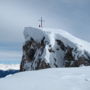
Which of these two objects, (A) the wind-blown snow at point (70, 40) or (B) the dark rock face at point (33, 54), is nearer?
(A) the wind-blown snow at point (70, 40)

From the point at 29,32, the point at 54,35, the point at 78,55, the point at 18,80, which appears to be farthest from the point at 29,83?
the point at 29,32

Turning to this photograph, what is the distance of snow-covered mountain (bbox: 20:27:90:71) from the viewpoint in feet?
215

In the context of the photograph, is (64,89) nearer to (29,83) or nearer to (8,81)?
(29,83)

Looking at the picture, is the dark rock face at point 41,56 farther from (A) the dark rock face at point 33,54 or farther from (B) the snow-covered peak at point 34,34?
(B) the snow-covered peak at point 34,34

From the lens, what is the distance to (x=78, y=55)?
65688 millimetres

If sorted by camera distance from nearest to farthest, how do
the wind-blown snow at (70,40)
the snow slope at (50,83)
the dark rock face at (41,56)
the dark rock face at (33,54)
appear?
the snow slope at (50,83) < the dark rock face at (41,56) < the wind-blown snow at (70,40) < the dark rock face at (33,54)

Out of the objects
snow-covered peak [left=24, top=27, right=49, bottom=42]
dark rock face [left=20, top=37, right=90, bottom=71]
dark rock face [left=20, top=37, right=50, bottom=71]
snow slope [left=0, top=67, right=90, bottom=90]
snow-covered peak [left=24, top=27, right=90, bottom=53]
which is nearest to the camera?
snow slope [left=0, top=67, right=90, bottom=90]

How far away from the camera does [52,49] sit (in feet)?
236

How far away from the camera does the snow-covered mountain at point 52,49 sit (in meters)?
65.6

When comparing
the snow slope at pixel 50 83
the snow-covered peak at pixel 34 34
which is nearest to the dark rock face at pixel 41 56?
the snow-covered peak at pixel 34 34

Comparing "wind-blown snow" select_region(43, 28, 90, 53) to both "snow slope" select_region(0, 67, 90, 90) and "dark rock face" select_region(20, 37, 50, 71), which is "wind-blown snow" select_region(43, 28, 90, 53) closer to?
"dark rock face" select_region(20, 37, 50, 71)

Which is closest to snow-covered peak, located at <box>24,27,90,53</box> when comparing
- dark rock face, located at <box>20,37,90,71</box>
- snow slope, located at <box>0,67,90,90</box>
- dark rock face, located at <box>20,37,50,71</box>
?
dark rock face, located at <box>20,37,90,71</box>

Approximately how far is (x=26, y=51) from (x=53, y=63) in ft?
47.3

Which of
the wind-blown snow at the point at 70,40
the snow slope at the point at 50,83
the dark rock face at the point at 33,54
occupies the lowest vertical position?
the dark rock face at the point at 33,54
